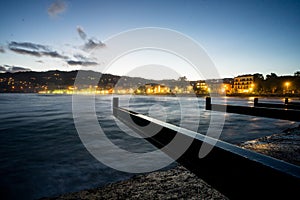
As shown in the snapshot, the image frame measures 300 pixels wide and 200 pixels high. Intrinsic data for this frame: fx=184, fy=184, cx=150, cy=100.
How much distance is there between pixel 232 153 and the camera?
2.55 metres

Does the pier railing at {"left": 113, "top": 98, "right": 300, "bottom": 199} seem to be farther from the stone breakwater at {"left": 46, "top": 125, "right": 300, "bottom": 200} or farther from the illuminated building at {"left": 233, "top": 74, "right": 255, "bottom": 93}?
the illuminated building at {"left": 233, "top": 74, "right": 255, "bottom": 93}

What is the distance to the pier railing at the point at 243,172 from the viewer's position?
1.87 meters

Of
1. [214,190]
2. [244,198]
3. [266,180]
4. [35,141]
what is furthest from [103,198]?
[35,141]

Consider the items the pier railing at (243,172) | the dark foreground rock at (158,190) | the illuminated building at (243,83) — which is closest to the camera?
Answer: the pier railing at (243,172)

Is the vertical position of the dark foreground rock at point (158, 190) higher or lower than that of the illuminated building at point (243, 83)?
lower

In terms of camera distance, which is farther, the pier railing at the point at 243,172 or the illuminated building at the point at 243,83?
the illuminated building at the point at 243,83

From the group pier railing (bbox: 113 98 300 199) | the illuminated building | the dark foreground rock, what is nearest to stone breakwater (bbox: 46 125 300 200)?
the dark foreground rock

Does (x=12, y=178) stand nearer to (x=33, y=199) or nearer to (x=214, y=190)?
(x=33, y=199)

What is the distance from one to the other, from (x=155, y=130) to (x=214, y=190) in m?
3.26

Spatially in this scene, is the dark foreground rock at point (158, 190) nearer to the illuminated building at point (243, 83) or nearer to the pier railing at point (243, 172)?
the pier railing at point (243, 172)

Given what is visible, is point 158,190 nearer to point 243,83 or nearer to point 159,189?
point 159,189


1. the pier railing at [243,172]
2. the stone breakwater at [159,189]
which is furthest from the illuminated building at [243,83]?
the stone breakwater at [159,189]

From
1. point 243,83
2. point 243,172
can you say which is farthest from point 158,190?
point 243,83

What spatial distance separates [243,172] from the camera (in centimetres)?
236
